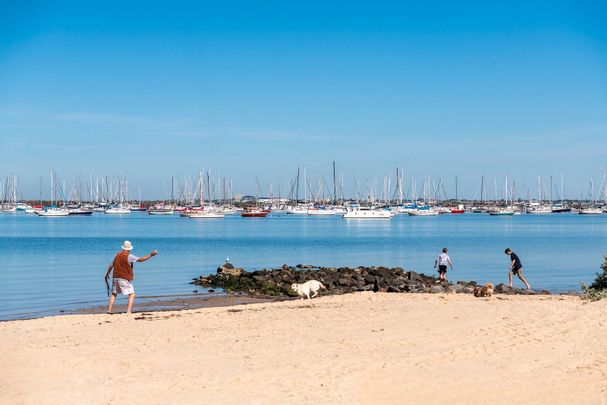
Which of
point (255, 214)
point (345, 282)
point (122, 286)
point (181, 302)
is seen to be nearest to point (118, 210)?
point (255, 214)

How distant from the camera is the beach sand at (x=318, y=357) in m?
11.3

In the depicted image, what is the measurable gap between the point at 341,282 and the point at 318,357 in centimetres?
1677

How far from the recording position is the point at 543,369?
12.7 m

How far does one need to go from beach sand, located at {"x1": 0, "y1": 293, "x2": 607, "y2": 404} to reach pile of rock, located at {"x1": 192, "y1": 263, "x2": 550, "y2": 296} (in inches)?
277

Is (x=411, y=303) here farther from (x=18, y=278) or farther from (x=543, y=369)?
(x=18, y=278)

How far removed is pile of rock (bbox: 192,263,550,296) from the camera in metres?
26.6

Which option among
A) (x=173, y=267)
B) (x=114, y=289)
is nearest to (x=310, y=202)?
(x=173, y=267)

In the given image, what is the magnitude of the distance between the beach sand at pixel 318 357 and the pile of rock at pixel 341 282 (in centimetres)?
705

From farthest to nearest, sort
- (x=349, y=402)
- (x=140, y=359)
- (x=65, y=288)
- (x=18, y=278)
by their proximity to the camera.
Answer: (x=18, y=278), (x=65, y=288), (x=140, y=359), (x=349, y=402)

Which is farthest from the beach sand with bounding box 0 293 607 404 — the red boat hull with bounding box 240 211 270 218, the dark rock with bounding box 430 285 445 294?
the red boat hull with bounding box 240 211 270 218

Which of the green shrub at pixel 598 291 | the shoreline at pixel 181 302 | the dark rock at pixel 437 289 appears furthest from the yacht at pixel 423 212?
the green shrub at pixel 598 291

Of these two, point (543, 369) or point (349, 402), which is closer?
point (349, 402)

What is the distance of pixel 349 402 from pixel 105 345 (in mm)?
6035

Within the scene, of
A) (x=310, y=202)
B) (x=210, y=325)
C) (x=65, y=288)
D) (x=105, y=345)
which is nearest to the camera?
(x=105, y=345)
